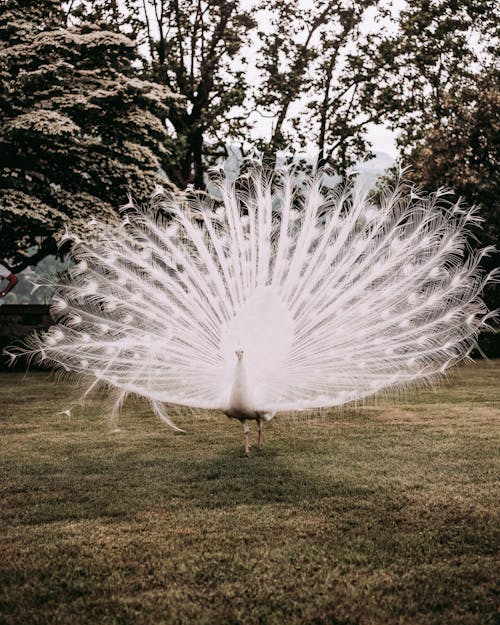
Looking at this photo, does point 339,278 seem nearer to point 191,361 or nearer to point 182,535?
point 191,361

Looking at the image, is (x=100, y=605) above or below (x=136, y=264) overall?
below

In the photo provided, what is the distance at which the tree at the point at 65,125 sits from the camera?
1281 cm

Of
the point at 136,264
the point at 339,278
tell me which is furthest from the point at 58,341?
the point at 339,278

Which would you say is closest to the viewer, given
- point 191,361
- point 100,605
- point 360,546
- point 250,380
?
point 100,605

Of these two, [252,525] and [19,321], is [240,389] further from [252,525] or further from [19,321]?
[19,321]

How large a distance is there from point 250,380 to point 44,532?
220 cm

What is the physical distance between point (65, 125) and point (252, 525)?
31.3ft

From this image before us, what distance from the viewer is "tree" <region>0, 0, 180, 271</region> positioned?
1281cm

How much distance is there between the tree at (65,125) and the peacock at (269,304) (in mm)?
5898

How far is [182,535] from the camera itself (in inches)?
175

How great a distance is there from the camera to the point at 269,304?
666 centimetres

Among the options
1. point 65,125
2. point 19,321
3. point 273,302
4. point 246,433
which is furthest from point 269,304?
point 19,321

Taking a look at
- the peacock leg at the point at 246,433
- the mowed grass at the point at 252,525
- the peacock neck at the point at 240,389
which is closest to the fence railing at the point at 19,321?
the mowed grass at the point at 252,525

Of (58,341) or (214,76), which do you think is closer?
(58,341)
